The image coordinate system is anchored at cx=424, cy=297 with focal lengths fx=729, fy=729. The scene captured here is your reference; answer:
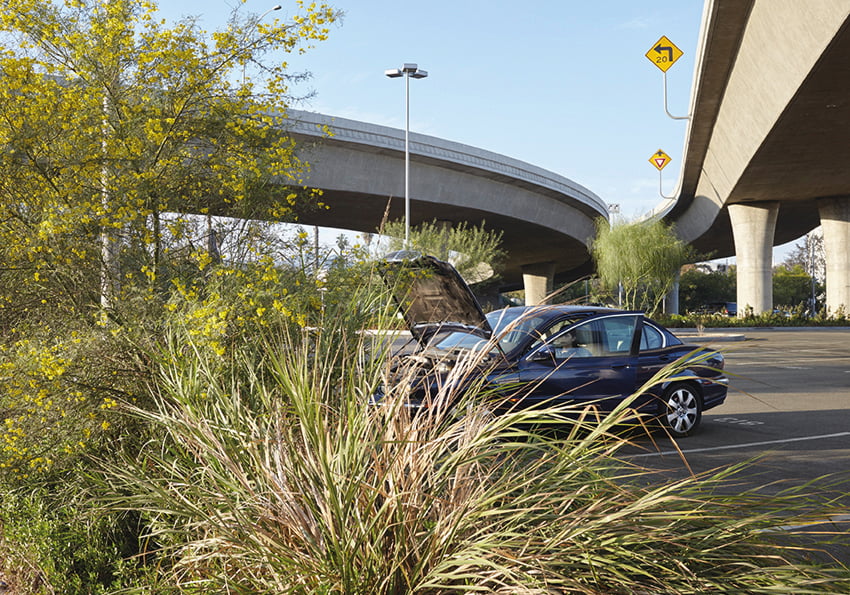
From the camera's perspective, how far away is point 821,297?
3607 inches

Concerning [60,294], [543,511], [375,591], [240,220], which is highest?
[240,220]

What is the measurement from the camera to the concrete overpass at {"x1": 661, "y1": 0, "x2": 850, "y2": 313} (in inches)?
704

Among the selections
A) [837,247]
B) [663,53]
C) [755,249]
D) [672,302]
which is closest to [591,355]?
[663,53]

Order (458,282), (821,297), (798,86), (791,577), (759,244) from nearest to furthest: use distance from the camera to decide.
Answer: (791,577)
(458,282)
(798,86)
(759,244)
(821,297)

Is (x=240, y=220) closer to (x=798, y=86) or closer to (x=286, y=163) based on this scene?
(x=286, y=163)

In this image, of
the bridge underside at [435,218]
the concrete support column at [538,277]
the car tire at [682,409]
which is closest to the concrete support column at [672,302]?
the bridge underside at [435,218]

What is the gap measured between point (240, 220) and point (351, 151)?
25800 mm

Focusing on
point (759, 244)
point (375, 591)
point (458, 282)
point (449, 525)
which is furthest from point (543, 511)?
point (759, 244)

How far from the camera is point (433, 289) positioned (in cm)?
656

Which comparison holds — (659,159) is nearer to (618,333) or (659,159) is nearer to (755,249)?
(755,249)

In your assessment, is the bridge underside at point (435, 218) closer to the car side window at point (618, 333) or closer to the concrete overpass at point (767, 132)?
the concrete overpass at point (767, 132)

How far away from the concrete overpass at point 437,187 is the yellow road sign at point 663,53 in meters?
9.57

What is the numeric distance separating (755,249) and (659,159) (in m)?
10.4

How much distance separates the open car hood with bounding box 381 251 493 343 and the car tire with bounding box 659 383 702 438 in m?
3.39
